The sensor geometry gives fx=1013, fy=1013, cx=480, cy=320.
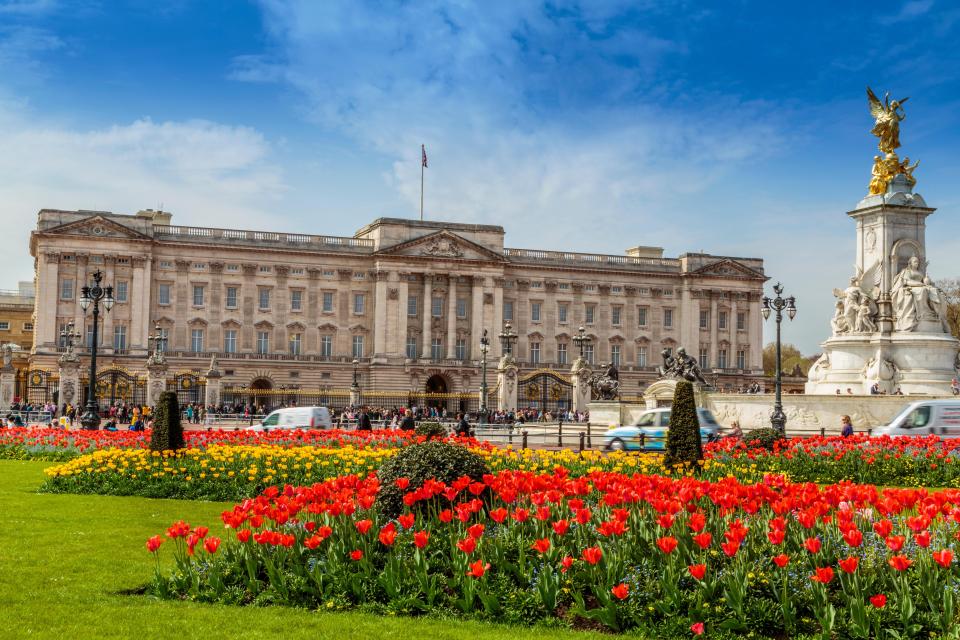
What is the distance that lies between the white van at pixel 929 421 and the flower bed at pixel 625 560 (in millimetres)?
13830

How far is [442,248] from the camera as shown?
7912 cm

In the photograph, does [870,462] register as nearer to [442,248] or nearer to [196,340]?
[442,248]

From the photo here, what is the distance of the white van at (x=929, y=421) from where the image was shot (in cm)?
2225

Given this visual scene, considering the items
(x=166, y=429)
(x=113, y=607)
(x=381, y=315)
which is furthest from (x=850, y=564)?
(x=381, y=315)

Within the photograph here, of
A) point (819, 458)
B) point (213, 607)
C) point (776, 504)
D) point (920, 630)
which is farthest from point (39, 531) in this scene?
point (819, 458)

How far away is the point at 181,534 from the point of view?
8.52 meters

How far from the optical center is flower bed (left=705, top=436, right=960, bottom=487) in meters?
18.5

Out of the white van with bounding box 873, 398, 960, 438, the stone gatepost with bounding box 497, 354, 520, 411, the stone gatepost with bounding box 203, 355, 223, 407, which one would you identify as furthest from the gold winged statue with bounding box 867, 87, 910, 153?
the stone gatepost with bounding box 203, 355, 223, 407

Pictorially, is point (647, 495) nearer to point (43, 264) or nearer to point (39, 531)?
point (39, 531)

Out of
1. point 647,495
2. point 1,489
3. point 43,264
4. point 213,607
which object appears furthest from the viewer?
point 43,264

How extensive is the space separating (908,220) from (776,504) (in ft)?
86.1

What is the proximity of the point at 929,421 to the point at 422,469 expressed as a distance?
1560 centimetres

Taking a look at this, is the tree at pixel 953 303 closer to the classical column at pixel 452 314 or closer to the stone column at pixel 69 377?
the classical column at pixel 452 314

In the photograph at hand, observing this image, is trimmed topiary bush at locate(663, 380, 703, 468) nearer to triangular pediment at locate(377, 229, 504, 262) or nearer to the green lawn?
the green lawn
